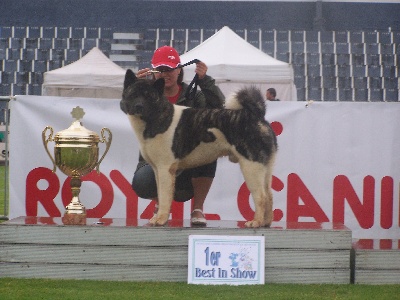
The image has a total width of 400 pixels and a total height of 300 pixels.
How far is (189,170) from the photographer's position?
177 inches

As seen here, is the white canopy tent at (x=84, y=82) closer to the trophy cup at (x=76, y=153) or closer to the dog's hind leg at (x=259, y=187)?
the trophy cup at (x=76, y=153)

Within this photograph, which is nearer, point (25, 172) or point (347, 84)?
point (25, 172)

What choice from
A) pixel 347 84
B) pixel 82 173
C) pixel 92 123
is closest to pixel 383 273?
pixel 82 173

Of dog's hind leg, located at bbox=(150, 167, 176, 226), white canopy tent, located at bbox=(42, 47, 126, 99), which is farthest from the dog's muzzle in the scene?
white canopy tent, located at bbox=(42, 47, 126, 99)

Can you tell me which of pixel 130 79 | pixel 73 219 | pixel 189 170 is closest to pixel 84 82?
pixel 189 170

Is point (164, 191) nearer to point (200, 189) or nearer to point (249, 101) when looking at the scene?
point (200, 189)

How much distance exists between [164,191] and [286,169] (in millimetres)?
2129

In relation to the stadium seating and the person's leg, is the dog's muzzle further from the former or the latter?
the stadium seating

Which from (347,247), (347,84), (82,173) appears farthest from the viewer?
(347,84)

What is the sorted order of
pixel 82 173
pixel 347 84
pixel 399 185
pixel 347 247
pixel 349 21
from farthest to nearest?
pixel 349 21, pixel 347 84, pixel 399 185, pixel 82 173, pixel 347 247

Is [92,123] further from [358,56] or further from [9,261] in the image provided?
[358,56]

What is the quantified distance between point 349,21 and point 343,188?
1600 centimetres

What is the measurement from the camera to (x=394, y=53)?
18266 mm

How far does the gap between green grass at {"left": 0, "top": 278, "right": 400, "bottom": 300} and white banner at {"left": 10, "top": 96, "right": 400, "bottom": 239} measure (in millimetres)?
1942
